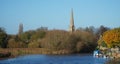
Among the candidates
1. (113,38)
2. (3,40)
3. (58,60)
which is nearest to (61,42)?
(3,40)

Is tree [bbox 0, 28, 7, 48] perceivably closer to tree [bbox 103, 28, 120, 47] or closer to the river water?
the river water

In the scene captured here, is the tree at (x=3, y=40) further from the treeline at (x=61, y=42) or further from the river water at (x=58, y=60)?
the river water at (x=58, y=60)

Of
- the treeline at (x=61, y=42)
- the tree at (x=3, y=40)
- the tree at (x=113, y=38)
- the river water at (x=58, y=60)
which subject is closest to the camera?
the river water at (x=58, y=60)

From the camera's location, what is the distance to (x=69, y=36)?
315ft

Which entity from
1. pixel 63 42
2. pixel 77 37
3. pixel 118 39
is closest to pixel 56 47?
pixel 63 42

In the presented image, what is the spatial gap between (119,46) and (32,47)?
2990 centimetres

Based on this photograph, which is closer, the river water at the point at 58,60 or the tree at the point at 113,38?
the river water at the point at 58,60

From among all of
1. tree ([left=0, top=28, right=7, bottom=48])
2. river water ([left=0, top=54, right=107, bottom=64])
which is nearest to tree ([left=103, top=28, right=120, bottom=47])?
river water ([left=0, top=54, right=107, bottom=64])

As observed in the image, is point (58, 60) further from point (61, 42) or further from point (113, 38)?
point (61, 42)

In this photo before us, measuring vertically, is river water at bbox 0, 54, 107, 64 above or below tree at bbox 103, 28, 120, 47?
below

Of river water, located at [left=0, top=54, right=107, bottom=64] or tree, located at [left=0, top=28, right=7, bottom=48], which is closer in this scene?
river water, located at [left=0, top=54, right=107, bottom=64]

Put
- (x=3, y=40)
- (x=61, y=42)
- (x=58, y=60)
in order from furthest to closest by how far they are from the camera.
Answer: (x=3, y=40), (x=61, y=42), (x=58, y=60)

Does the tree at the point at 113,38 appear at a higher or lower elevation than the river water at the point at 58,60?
higher

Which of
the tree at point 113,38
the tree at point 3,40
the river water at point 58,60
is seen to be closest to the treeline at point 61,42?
the tree at point 3,40
